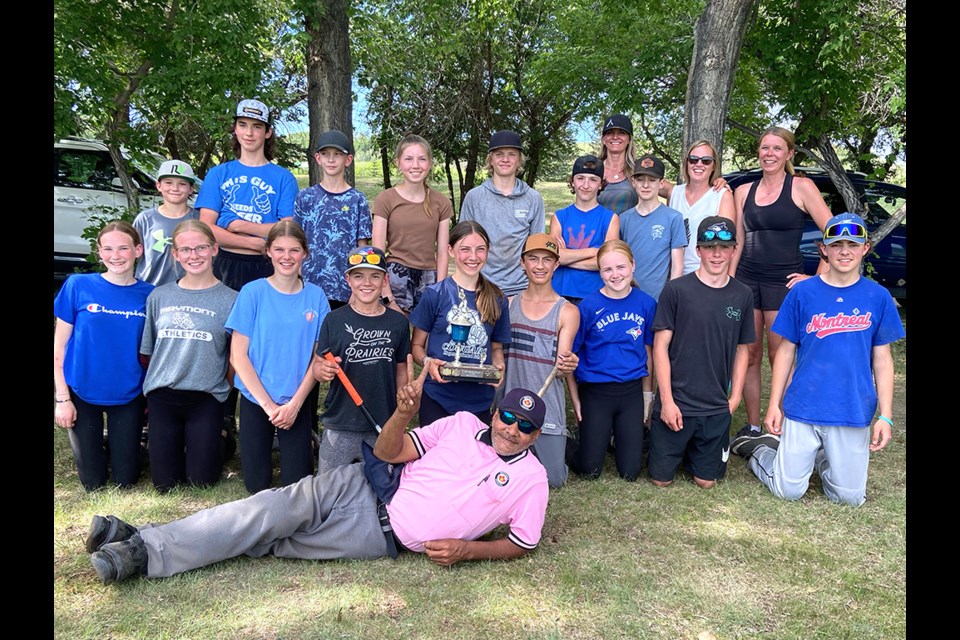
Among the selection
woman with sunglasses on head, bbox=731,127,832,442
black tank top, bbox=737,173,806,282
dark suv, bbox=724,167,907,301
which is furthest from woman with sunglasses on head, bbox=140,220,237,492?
dark suv, bbox=724,167,907,301

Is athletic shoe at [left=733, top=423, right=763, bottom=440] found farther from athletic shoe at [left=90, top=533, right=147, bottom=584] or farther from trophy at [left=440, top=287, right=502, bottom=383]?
athletic shoe at [left=90, top=533, right=147, bottom=584]

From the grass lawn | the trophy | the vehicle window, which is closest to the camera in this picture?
the grass lawn

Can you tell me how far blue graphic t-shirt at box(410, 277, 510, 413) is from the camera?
4.23 meters

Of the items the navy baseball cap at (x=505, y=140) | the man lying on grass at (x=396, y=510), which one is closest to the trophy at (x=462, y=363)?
the man lying on grass at (x=396, y=510)

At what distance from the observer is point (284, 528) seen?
10.9 feet

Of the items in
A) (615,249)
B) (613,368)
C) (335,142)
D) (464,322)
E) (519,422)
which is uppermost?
(335,142)

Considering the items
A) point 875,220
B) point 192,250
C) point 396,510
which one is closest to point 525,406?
point 396,510

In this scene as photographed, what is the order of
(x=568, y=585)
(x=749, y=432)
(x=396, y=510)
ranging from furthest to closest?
(x=749, y=432)
(x=396, y=510)
(x=568, y=585)

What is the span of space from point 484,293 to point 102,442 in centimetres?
237

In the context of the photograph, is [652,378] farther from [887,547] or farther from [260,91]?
[260,91]

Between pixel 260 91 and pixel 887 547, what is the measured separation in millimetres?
5588

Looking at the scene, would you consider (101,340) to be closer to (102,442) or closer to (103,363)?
(103,363)

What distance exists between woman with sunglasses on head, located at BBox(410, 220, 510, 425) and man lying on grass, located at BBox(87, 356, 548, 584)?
753 millimetres

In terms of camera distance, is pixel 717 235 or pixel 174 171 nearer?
pixel 717 235
